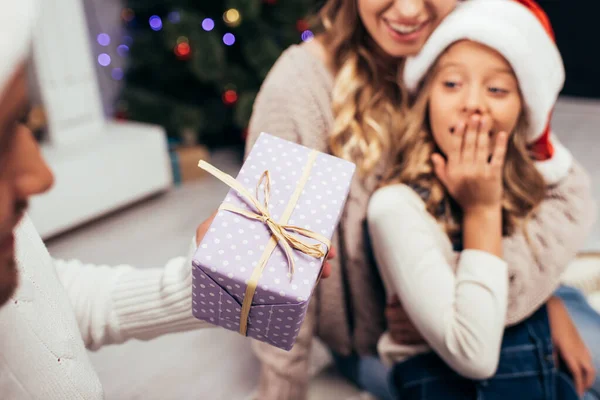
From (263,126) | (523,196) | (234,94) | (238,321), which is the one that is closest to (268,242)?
(238,321)

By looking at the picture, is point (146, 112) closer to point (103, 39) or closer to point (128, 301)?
point (103, 39)

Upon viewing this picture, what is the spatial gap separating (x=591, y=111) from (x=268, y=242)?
318 cm

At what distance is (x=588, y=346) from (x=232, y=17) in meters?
1.77

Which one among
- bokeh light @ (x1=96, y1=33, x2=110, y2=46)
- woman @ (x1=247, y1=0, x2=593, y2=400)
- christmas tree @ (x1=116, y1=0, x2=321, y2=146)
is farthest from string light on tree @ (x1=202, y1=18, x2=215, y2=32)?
woman @ (x1=247, y1=0, x2=593, y2=400)

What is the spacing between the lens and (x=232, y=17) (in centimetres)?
221

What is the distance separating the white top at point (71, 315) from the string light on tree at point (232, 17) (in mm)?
1680

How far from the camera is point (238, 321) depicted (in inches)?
24.2

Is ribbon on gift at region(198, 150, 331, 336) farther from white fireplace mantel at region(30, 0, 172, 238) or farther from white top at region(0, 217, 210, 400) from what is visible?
white fireplace mantel at region(30, 0, 172, 238)

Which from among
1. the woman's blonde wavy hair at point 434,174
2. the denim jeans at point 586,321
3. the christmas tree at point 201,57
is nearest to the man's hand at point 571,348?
the denim jeans at point 586,321

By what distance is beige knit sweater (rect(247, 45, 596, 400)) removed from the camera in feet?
Answer: 3.20

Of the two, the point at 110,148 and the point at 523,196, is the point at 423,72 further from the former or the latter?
the point at 110,148

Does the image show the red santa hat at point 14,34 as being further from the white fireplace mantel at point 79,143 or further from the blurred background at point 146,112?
the white fireplace mantel at point 79,143

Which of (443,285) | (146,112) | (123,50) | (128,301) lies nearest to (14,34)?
(128,301)

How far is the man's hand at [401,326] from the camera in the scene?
0.97 metres
